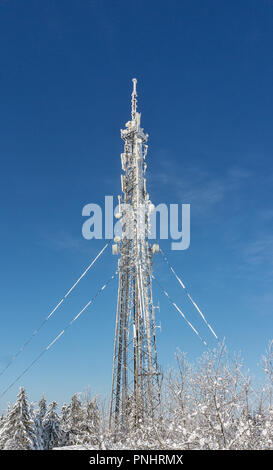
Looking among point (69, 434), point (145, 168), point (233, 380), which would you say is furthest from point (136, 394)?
point (69, 434)

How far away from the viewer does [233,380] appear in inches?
495

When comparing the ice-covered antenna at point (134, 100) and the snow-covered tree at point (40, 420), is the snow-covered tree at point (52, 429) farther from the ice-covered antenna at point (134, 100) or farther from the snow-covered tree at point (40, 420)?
the ice-covered antenna at point (134, 100)

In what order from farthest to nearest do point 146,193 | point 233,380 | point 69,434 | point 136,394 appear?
point 69,434, point 146,193, point 136,394, point 233,380

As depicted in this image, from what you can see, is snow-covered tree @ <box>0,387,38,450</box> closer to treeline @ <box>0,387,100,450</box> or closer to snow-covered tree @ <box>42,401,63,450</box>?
treeline @ <box>0,387,100,450</box>

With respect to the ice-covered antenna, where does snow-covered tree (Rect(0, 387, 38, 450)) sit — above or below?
below

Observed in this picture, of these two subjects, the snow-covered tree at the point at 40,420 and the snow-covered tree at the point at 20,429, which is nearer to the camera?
the snow-covered tree at the point at 20,429

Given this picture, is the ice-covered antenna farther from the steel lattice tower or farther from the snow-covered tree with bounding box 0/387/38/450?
the snow-covered tree with bounding box 0/387/38/450

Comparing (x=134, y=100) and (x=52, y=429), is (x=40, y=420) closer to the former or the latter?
(x=52, y=429)

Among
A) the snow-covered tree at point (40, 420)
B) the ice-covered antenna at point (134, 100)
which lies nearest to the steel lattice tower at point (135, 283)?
the ice-covered antenna at point (134, 100)

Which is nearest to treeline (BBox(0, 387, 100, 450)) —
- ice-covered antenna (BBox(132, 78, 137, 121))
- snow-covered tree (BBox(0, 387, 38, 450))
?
snow-covered tree (BBox(0, 387, 38, 450))

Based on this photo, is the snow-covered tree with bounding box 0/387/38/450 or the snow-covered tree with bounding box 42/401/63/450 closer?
the snow-covered tree with bounding box 0/387/38/450

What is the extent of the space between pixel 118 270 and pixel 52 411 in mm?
20144

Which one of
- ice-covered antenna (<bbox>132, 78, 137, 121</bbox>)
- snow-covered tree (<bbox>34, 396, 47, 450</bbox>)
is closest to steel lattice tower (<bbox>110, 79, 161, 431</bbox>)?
ice-covered antenna (<bbox>132, 78, 137, 121</bbox>)
